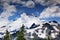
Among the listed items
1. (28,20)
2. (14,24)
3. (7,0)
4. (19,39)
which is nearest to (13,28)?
(14,24)

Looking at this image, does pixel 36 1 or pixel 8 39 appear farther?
pixel 36 1

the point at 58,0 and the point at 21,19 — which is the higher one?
the point at 58,0

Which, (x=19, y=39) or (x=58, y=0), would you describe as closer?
(x=19, y=39)

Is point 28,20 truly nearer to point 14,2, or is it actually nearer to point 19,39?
point 14,2

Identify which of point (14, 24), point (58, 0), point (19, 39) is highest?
point (58, 0)

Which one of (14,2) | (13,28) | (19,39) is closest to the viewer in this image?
(19,39)

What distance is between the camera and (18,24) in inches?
1024

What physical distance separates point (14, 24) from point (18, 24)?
0.88 m

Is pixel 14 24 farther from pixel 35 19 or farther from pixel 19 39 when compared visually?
pixel 19 39

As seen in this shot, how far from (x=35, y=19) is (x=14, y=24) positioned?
9.63 ft

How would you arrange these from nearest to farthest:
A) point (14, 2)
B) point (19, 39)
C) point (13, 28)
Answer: point (19, 39)
point (14, 2)
point (13, 28)

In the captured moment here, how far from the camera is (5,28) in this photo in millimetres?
26047

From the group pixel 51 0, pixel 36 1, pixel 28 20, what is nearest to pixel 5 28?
pixel 28 20

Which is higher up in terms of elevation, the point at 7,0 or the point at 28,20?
the point at 7,0
